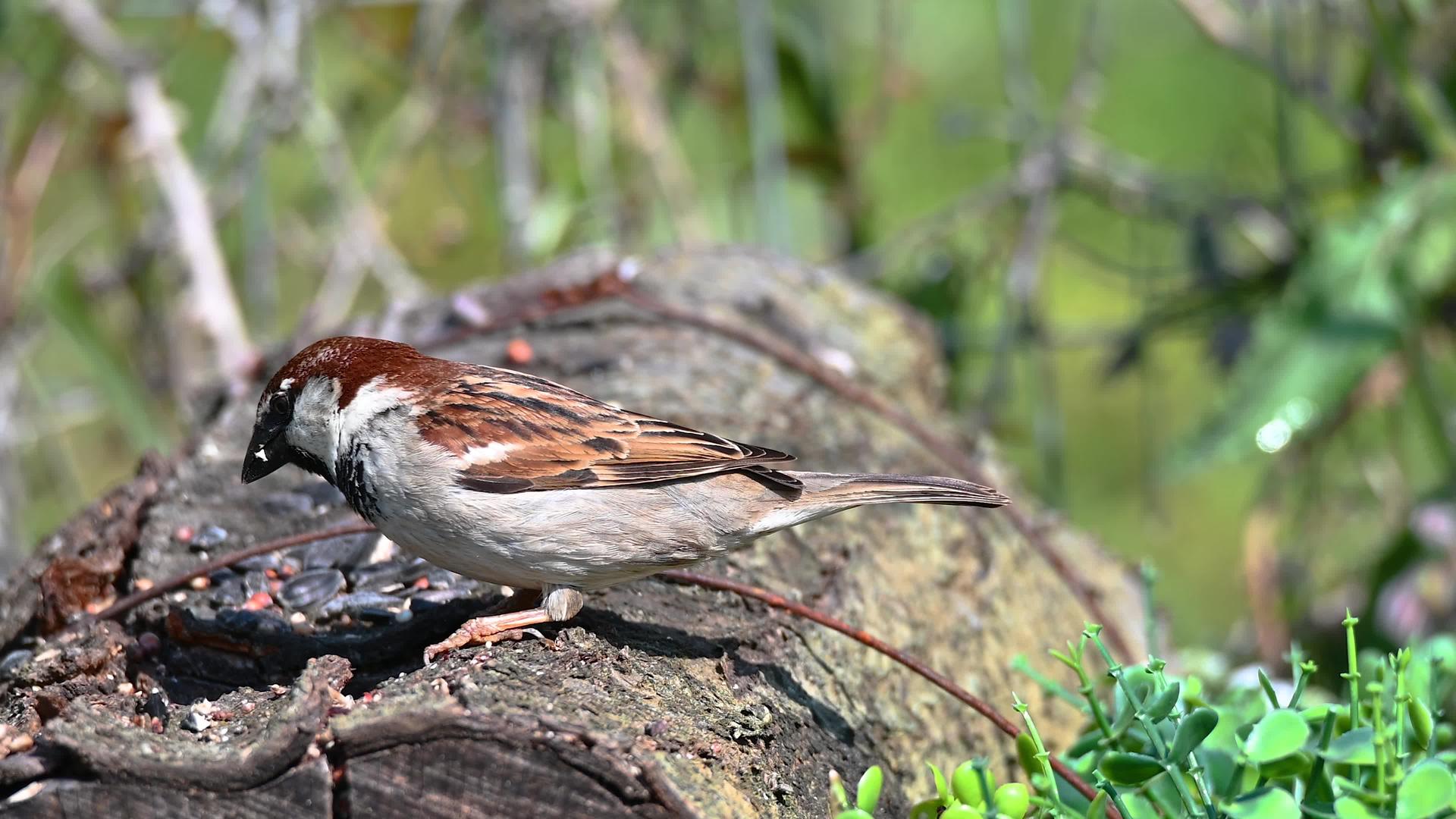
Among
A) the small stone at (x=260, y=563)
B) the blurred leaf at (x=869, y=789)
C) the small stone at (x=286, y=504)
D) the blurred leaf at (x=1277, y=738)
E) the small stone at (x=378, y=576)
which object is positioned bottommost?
the blurred leaf at (x=869, y=789)

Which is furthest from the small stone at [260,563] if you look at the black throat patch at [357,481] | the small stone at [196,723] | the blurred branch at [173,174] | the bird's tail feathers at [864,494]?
the blurred branch at [173,174]

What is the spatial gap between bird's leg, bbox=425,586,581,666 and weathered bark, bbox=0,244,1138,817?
0.05 metres

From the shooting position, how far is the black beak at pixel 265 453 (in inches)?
106

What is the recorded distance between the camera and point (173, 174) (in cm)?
490

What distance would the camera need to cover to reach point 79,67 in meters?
5.29

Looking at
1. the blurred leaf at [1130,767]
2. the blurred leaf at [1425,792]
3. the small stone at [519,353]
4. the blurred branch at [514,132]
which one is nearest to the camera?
the blurred leaf at [1425,792]

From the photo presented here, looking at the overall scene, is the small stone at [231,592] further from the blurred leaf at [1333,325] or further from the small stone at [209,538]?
the blurred leaf at [1333,325]

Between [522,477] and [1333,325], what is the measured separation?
111 inches

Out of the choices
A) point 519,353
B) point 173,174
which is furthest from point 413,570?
point 173,174

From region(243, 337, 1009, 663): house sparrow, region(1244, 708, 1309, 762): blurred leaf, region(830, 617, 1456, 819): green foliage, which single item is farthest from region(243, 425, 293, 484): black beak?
region(1244, 708, 1309, 762): blurred leaf

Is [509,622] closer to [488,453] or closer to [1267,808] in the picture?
[488,453]

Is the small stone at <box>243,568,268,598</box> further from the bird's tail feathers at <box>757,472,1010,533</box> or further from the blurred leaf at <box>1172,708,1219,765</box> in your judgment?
the blurred leaf at <box>1172,708,1219,765</box>

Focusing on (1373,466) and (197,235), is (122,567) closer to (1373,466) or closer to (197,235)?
(197,235)

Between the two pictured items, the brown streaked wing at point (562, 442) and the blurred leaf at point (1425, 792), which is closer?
the blurred leaf at point (1425, 792)
